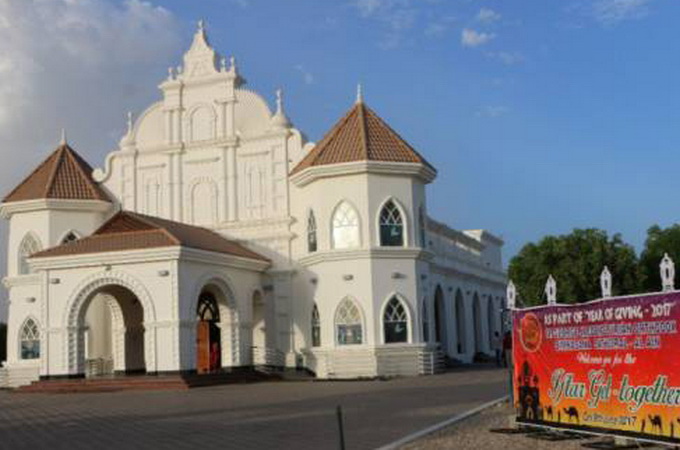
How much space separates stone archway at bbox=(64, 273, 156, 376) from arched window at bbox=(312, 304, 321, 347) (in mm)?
5607

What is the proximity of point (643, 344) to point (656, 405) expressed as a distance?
2.29 ft

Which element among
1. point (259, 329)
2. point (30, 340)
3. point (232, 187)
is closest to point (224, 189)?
point (232, 187)

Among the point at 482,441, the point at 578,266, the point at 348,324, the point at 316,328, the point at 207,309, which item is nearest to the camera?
the point at 482,441

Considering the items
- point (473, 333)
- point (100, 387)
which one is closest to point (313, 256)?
point (100, 387)

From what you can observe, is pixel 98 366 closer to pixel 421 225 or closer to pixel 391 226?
pixel 391 226

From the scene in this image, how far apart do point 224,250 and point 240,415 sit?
41.2 feet

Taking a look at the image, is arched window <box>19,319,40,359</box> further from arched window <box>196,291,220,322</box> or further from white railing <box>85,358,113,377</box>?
arched window <box>196,291,220,322</box>

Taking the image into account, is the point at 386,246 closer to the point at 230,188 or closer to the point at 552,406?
the point at 230,188

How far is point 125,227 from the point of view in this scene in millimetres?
26453

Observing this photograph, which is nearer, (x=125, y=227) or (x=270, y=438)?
(x=270, y=438)

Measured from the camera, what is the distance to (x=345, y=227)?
92.1 feet

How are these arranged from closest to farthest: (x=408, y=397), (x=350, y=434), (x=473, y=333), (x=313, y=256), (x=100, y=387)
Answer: (x=350, y=434), (x=408, y=397), (x=100, y=387), (x=313, y=256), (x=473, y=333)

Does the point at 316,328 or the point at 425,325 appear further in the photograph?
the point at 316,328

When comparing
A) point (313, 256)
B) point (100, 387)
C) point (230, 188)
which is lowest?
point (100, 387)
